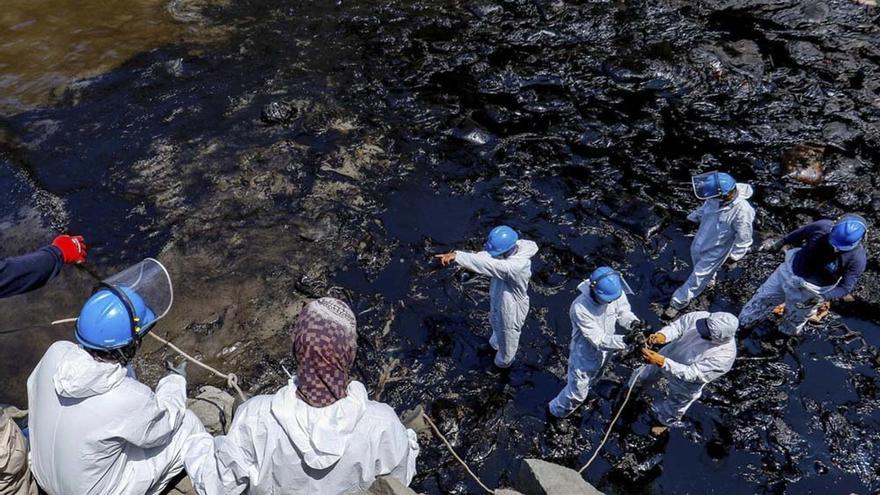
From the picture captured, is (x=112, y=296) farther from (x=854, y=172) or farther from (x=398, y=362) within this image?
(x=854, y=172)

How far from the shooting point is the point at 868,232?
898cm

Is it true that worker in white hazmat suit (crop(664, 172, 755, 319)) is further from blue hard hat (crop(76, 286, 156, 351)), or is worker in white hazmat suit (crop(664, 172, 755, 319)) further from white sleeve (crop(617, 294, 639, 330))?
blue hard hat (crop(76, 286, 156, 351))

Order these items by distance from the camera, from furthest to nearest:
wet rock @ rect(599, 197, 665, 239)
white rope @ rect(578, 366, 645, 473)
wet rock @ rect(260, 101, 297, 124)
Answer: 1. wet rock @ rect(260, 101, 297, 124)
2. wet rock @ rect(599, 197, 665, 239)
3. white rope @ rect(578, 366, 645, 473)

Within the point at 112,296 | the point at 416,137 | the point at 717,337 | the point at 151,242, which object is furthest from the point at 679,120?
the point at 112,296

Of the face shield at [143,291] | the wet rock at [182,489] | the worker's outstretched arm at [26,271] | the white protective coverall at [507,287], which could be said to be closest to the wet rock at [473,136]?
the white protective coverall at [507,287]

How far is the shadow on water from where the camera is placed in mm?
7035

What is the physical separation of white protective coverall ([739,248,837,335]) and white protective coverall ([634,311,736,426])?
1.41 m

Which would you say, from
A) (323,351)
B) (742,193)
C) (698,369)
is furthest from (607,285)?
(323,351)

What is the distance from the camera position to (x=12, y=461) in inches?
147

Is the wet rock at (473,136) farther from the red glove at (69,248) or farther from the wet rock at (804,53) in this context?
the wet rock at (804,53)

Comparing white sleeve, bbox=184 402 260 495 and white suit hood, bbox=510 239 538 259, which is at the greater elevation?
white sleeve, bbox=184 402 260 495

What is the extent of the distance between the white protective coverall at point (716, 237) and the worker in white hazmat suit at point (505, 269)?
257cm

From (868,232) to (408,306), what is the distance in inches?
277

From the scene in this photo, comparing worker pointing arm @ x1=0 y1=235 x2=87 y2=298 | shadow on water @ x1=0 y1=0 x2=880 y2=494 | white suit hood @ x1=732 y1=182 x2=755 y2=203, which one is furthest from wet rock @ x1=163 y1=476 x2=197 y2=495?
white suit hood @ x1=732 y1=182 x2=755 y2=203
